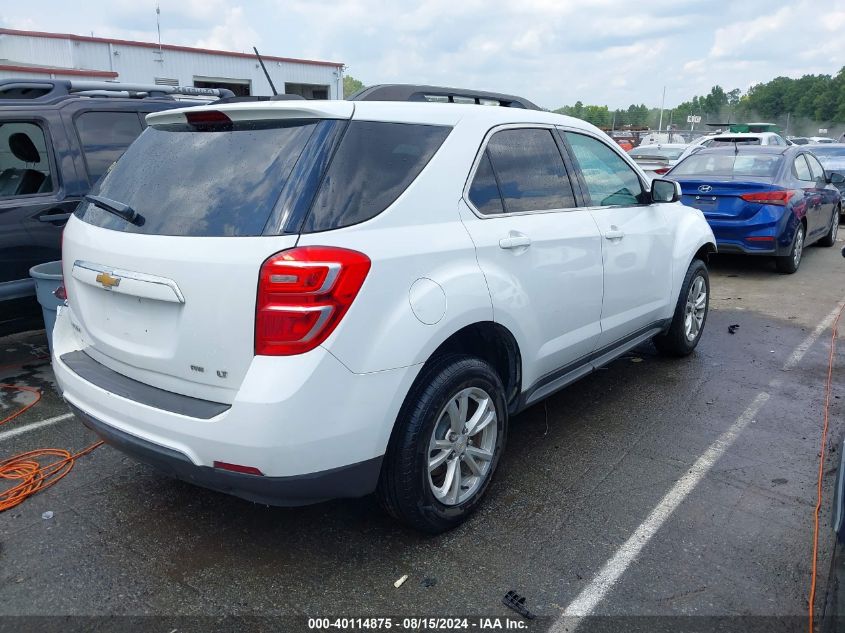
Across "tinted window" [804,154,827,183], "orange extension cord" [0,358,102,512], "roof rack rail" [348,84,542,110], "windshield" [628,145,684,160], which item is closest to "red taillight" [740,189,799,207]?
"tinted window" [804,154,827,183]

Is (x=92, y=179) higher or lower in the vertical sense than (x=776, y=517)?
higher

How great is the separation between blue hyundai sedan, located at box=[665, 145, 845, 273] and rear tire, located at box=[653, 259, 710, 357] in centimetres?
318

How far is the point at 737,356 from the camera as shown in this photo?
18.2 feet

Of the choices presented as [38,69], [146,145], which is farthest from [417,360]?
[38,69]

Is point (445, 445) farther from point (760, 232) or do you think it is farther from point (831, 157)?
point (831, 157)

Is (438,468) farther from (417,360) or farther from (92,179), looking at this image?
(92,179)

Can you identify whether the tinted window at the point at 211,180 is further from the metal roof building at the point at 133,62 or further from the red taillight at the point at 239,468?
the metal roof building at the point at 133,62

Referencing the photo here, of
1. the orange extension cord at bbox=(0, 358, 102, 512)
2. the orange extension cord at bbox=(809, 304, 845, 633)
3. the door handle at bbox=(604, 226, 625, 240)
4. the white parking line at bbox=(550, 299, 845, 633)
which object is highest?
the door handle at bbox=(604, 226, 625, 240)

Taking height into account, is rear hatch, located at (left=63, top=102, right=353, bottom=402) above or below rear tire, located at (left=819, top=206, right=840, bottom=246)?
above

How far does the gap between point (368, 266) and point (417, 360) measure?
16.6 inches

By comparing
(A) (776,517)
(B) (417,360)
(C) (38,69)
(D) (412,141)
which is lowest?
(A) (776,517)

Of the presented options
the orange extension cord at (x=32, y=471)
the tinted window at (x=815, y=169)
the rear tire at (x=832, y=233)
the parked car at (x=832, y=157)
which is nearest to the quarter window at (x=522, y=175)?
the orange extension cord at (x=32, y=471)

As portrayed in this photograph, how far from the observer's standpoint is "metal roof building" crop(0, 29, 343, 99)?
71.6 feet

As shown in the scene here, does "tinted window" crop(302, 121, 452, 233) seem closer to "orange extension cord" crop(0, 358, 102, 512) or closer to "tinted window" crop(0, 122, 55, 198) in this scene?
"orange extension cord" crop(0, 358, 102, 512)
